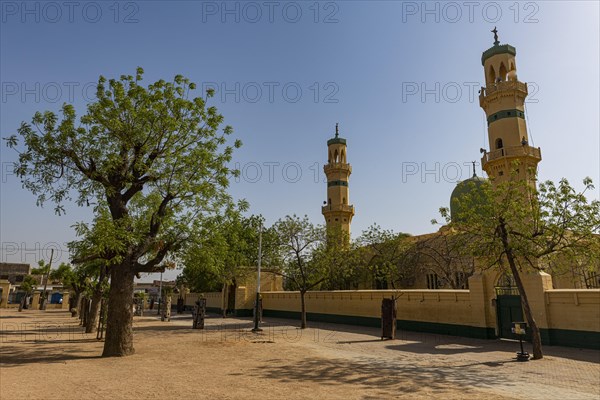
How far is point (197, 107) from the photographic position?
54.1ft

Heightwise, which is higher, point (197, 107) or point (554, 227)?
point (197, 107)

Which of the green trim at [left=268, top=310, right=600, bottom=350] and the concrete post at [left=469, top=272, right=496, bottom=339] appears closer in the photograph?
the green trim at [left=268, top=310, right=600, bottom=350]

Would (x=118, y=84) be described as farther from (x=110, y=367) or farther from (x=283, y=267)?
(x=283, y=267)

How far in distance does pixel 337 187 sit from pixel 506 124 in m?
27.5

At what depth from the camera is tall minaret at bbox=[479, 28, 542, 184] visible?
32094 mm

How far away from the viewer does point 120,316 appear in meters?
14.8

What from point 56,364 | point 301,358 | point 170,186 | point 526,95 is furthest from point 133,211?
point 526,95

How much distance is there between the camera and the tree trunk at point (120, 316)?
14625 millimetres

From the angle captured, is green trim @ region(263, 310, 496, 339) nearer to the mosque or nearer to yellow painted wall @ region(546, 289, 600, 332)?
yellow painted wall @ region(546, 289, 600, 332)

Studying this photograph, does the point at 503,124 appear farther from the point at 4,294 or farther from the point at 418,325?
the point at 4,294

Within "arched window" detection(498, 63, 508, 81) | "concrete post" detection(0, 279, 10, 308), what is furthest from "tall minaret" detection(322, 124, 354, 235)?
"concrete post" detection(0, 279, 10, 308)

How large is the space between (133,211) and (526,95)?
3180cm

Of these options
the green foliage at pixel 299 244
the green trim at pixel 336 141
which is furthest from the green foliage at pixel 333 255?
the green trim at pixel 336 141

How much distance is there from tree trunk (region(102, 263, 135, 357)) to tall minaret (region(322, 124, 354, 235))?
41599 mm
